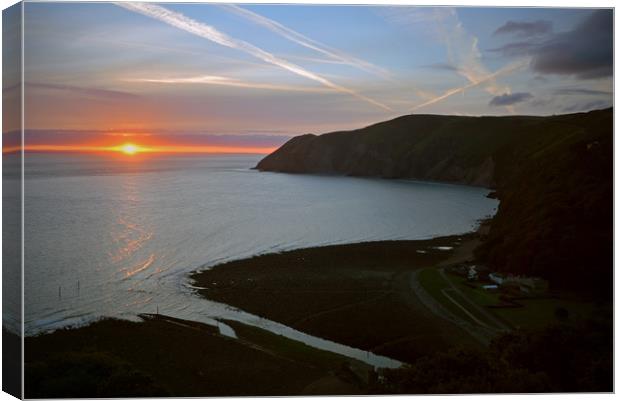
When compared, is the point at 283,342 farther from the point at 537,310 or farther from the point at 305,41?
the point at 305,41

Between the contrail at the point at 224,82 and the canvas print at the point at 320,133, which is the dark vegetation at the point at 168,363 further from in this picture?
the contrail at the point at 224,82

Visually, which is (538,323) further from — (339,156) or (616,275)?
(339,156)

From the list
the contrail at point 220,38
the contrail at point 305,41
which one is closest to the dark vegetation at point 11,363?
the contrail at point 220,38

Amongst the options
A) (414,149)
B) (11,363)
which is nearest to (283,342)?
(11,363)

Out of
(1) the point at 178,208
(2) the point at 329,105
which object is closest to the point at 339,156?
(1) the point at 178,208

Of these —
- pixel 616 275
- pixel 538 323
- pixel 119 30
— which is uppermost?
pixel 119 30

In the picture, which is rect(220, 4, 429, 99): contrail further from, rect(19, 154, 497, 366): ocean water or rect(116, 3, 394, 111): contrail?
rect(19, 154, 497, 366): ocean water
